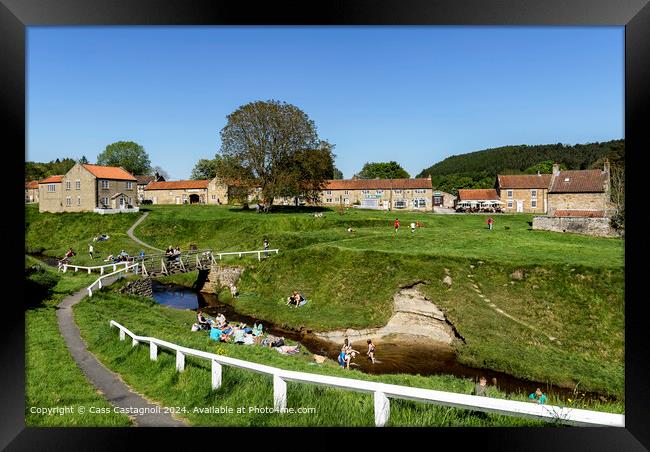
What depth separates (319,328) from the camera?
1631cm

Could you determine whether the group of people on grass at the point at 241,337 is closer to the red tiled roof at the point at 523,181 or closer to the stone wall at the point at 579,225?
the stone wall at the point at 579,225

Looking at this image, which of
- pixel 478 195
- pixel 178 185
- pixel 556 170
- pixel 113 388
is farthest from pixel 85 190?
pixel 478 195

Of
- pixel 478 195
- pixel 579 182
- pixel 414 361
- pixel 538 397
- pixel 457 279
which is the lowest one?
pixel 414 361

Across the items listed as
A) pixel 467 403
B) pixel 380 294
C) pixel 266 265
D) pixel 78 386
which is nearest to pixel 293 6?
pixel 467 403

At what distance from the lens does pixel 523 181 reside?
42719mm

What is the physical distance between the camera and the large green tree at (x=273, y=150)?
23516mm

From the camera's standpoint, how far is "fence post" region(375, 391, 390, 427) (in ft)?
14.6

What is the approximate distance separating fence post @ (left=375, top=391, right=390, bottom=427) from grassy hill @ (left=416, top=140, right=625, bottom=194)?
29126 mm

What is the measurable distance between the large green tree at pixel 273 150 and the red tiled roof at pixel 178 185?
42.5ft

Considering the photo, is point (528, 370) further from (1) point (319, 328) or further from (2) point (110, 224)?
(2) point (110, 224)

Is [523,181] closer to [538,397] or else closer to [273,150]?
[273,150]

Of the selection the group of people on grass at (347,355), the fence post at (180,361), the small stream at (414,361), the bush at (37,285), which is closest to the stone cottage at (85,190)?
the bush at (37,285)

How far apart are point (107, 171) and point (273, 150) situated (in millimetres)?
13502
